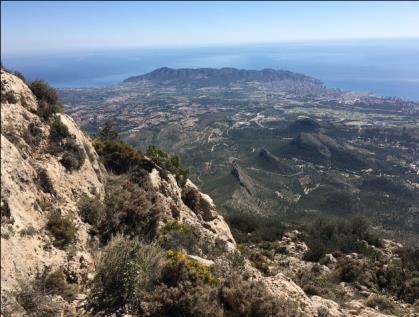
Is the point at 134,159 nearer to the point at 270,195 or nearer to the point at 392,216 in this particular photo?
the point at 392,216

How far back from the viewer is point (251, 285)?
9.20 m

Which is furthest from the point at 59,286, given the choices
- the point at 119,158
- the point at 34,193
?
the point at 119,158

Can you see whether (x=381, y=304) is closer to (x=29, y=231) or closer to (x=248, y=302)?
(x=248, y=302)

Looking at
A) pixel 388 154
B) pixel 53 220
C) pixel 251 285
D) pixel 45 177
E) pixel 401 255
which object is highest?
pixel 45 177

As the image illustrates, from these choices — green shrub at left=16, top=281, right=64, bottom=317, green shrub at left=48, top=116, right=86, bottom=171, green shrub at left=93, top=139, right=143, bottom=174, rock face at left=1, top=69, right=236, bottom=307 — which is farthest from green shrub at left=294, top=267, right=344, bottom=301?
green shrub at left=48, top=116, right=86, bottom=171

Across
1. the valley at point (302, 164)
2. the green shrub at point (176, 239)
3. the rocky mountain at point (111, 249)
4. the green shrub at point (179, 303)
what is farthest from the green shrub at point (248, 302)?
the valley at point (302, 164)

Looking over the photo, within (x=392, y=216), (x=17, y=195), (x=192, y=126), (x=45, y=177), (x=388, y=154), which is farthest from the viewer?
(x=192, y=126)

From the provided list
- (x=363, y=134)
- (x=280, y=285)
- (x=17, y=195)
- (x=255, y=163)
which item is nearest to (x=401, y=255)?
(x=280, y=285)

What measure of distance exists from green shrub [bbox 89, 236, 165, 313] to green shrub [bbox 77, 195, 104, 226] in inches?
107

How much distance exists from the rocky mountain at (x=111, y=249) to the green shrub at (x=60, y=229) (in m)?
0.03

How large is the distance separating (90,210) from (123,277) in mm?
4554

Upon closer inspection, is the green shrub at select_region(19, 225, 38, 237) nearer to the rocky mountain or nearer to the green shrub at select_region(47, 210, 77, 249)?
the rocky mountain

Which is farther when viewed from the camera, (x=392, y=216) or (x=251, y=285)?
(x=392, y=216)

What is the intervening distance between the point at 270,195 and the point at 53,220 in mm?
88609
